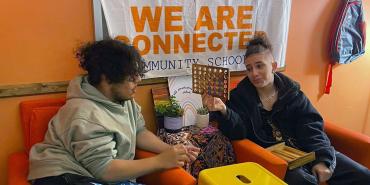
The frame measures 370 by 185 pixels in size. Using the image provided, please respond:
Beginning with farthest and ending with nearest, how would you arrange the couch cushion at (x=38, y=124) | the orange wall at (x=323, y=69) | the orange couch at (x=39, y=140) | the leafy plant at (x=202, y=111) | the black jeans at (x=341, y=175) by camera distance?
the orange wall at (x=323, y=69) → the leafy plant at (x=202, y=111) → the black jeans at (x=341, y=175) → the couch cushion at (x=38, y=124) → the orange couch at (x=39, y=140)

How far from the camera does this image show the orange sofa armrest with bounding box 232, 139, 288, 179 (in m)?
1.56

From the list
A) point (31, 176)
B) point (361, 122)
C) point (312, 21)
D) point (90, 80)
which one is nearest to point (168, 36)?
point (90, 80)

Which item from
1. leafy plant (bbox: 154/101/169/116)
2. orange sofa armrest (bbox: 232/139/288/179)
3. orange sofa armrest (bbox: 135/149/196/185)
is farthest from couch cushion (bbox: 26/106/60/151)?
orange sofa armrest (bbox: 232/139/288/179)

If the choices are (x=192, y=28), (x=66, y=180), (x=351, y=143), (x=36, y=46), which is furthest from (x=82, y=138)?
(x=351, y=143)

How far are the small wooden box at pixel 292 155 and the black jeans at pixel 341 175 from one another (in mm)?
69

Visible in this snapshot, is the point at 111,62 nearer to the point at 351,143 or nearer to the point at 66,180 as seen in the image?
the point at 66,180

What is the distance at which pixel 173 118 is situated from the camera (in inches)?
73.7

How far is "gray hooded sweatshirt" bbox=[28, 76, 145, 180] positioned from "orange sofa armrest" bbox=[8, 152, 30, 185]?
0.07 metres

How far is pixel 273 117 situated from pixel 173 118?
0.60 metres

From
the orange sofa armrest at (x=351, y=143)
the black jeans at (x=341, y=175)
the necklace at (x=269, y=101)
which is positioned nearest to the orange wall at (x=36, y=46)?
the necklace at (x=269, y=101)

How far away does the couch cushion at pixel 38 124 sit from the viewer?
155cm

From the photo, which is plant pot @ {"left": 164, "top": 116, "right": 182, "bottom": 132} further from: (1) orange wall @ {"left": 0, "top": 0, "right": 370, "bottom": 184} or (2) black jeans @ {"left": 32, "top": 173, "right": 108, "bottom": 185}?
(2) black jeans @ {"left": 32, "top": 173, "right": 108, "bottom": 185}

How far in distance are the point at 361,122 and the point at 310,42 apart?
1.06 m

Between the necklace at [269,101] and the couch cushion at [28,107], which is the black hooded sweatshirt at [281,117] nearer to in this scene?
the necklace at [269,101]
